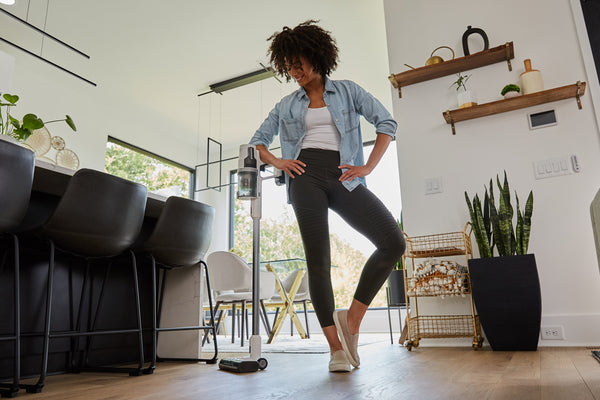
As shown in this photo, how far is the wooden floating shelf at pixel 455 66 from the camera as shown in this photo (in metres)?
2.75

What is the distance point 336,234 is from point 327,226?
473 cm

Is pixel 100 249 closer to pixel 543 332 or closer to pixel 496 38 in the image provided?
pixel 543 332

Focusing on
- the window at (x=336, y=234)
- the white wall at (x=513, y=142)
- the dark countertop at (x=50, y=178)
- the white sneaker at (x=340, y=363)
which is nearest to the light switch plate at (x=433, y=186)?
the white wall at (x=513, y=142)

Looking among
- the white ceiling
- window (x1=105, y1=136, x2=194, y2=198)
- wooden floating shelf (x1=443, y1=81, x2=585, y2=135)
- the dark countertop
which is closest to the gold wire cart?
wooden floating shelf (x1=443, y1=81, x2=585, y2=135)

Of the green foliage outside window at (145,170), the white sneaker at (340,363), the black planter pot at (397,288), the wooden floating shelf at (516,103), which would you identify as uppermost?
the green foliage outside window at (145,170)

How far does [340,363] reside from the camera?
1.52 metres

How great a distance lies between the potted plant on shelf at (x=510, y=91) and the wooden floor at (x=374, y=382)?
1.51 meters

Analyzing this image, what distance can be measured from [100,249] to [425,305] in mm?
1910

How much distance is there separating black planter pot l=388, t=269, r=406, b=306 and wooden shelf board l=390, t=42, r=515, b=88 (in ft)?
4.30

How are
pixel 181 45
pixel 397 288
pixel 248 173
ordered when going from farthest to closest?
1. pixel 181 45
2. pixel 397 288
3. pixel 248 173

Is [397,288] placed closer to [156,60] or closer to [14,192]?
[14,192]

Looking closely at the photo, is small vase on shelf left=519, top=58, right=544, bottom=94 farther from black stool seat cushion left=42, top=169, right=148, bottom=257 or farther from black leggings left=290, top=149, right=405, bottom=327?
black stool seat cushion left=42, top=169, right=148, bottom=257

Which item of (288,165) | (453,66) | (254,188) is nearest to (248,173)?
(254,188)

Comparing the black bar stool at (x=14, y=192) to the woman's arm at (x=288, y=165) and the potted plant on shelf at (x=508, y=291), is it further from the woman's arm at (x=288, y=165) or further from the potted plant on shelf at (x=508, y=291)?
the potted plant on shelf at (x=508, y=291)
